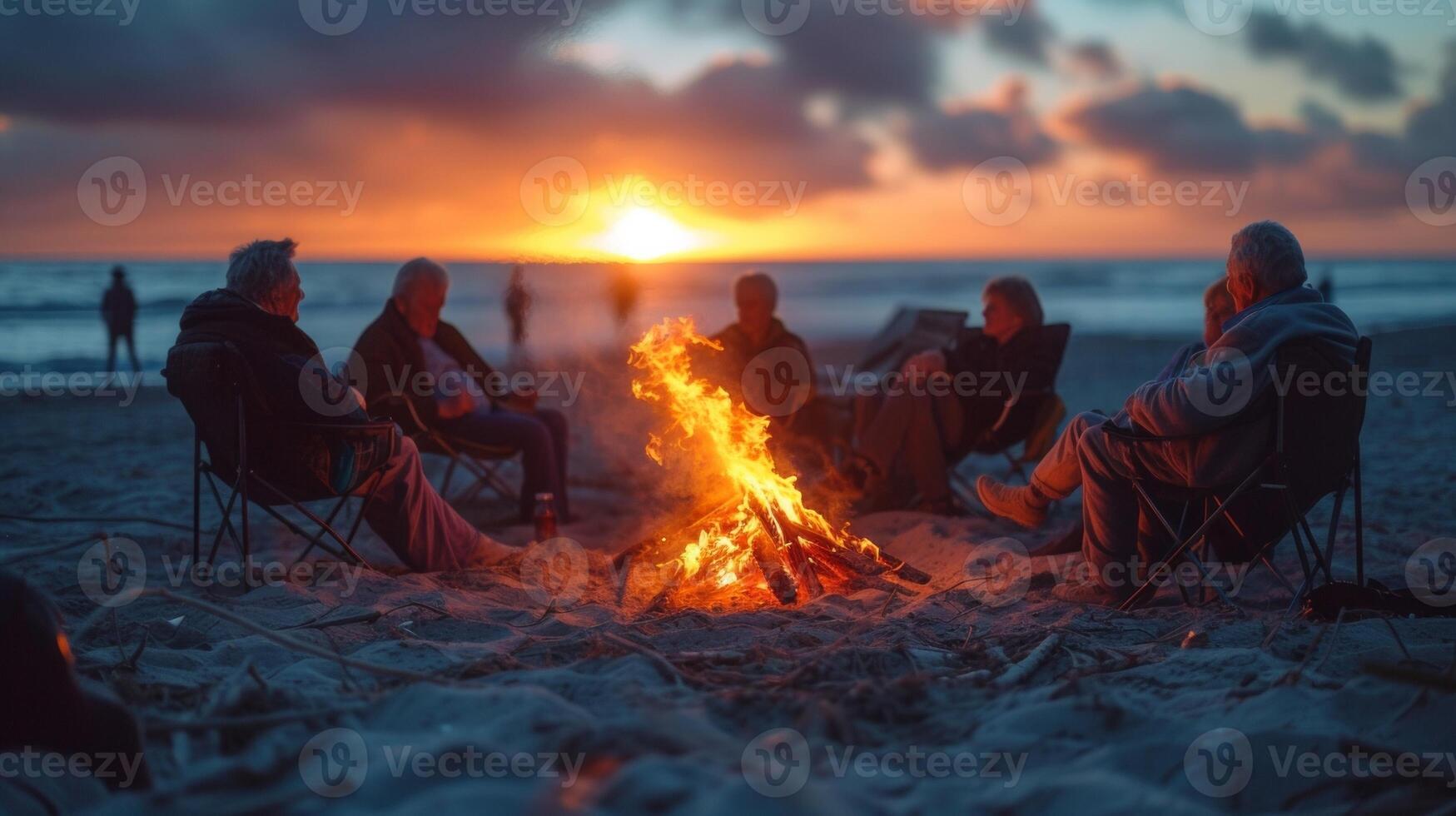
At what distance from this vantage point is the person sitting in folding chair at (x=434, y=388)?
536 cm

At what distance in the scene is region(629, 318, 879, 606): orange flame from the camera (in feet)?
14.3

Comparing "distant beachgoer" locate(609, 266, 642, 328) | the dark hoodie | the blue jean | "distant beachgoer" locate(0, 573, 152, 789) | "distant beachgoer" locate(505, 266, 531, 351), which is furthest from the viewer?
"distant beachgoer" locate(609, 266, 642, 328)

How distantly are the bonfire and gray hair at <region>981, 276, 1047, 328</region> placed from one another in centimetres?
165

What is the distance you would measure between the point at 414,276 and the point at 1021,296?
3.41 metres

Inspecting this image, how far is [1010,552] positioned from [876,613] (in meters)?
1.24

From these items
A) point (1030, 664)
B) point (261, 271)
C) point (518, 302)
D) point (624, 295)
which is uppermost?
point (624, 295)

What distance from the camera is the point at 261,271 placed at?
4078 mm

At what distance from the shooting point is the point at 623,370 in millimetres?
12750

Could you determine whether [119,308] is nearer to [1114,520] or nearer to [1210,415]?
[1114,520]

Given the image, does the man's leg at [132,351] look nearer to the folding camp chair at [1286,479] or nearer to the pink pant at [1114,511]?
the pink pant at [1114,511]

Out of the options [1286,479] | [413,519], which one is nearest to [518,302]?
[413,519]

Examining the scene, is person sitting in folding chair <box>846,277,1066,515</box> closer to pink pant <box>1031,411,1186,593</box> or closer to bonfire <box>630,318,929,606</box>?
bonfire <box>630,318,929,606</box>

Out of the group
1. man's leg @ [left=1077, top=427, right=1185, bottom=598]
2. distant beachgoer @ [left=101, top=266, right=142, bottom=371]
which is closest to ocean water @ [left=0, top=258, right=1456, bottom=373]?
distant beachgoer @ [left=101, top=266, right=142, bottom=371]

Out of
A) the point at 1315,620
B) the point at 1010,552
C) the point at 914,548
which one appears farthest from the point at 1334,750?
the point at 914,548
